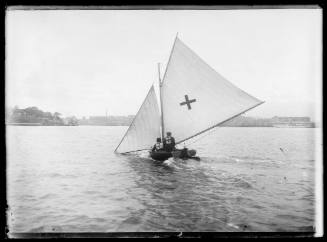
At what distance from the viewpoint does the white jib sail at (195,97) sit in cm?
1908

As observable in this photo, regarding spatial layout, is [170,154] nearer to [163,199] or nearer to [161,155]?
[161,155]

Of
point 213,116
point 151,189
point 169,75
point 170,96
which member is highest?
point 169,75

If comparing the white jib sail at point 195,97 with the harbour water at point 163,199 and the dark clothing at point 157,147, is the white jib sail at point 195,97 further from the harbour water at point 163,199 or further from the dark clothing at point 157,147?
the harbour water at point 163,199

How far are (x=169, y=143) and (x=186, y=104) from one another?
2902mm

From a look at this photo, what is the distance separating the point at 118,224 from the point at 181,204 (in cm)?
310

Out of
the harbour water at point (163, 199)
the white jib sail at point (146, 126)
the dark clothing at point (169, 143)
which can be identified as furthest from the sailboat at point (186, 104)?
the harbour water at point (163, 199)

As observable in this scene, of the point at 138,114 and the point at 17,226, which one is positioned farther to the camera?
the point at 138,114

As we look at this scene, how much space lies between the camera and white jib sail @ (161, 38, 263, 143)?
1908cm

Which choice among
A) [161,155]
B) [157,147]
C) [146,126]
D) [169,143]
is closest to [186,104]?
[169,143]

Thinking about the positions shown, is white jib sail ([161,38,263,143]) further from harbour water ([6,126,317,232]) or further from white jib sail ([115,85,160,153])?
harbour water ([6,126,317,232])
